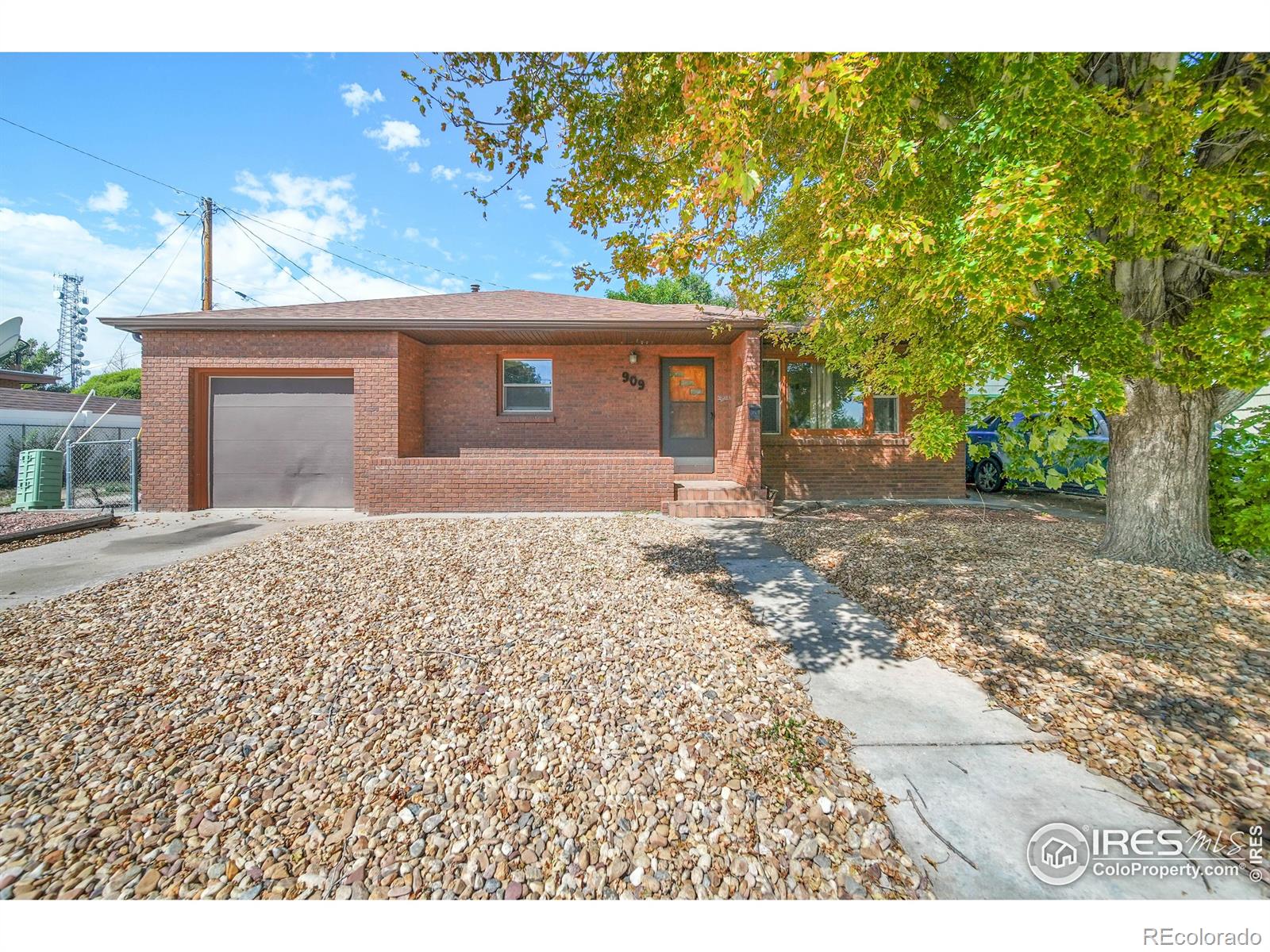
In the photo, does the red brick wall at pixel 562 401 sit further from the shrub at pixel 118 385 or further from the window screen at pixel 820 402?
the shrub at pixel 118 385

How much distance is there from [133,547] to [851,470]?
1126 centimetres

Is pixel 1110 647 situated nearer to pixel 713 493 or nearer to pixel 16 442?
pixel 713 493

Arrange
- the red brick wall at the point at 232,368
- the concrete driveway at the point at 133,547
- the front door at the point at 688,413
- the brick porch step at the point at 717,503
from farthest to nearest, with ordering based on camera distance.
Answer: the front door at the point at 688,413 < the red brick wall at the point at 232,368 < the brick porch step at the point at 717,503 < the concrete driveway at the point at 133,547

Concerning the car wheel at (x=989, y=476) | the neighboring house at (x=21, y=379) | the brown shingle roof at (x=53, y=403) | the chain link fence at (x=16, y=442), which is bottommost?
the car wheel at (x=989, y=476)

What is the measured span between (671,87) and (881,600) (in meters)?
4.33

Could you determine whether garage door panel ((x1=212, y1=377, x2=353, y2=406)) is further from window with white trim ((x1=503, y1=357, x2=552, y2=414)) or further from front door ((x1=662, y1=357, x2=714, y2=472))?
front door ((x1=662, y1=357, x2=714, y2=472))

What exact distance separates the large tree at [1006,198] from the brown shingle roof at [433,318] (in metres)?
3.33

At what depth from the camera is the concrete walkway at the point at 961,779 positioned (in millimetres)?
1506

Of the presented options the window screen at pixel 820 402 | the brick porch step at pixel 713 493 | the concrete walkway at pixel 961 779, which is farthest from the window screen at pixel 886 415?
the concrete walkway at pixel 961 779

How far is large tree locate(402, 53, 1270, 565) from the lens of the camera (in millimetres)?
2902

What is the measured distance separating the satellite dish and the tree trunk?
27.1 m

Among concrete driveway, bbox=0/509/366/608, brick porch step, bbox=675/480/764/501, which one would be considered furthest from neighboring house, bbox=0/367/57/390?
brick porch step, bbox=675/480/764/501

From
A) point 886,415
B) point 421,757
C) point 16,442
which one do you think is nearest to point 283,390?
point 421,757

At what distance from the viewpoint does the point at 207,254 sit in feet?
42.9
